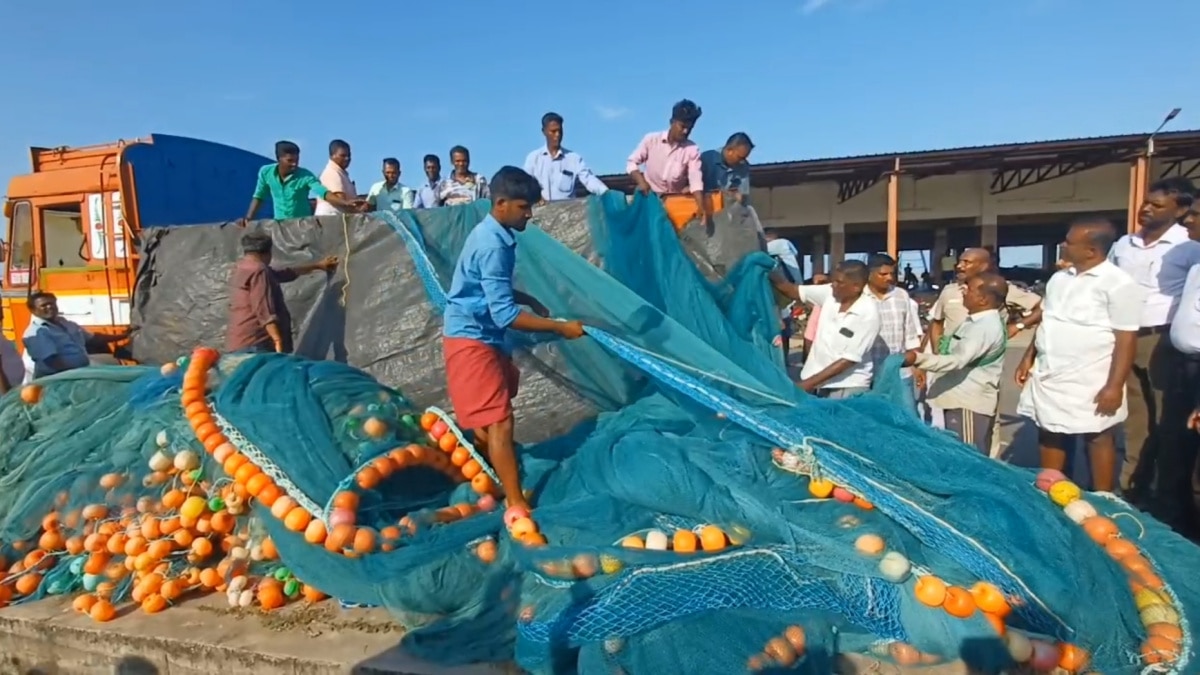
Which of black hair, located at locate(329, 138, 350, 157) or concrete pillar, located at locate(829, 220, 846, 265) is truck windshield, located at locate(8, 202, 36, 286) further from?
concrete pillar, located at locate(829, 220, 846, 265)

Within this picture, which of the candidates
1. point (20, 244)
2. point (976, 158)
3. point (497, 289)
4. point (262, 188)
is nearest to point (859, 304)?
point (497, 289)

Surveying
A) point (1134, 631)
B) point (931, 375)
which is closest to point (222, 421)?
point (1134, 631)

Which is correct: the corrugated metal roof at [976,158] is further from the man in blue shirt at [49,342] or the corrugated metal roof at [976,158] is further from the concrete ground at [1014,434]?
the man in blue shirt at [49,342]

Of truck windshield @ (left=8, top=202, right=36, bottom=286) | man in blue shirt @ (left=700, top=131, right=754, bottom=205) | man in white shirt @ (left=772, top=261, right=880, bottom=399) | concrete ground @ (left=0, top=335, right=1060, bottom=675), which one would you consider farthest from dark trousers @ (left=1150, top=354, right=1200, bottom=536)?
truck windshield @ (left=8, top=202, right=36, bottom=286)

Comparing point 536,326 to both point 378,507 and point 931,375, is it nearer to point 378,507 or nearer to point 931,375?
point 378,507

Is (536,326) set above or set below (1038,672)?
above

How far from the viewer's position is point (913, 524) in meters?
2.74

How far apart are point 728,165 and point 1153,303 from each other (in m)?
2.99

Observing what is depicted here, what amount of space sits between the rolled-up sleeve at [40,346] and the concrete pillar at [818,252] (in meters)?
18.1

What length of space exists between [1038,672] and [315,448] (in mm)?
3017

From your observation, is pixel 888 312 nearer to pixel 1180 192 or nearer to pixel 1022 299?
pixel 1180 192

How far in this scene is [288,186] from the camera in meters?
6.16

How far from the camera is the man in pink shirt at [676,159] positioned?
5.59 m

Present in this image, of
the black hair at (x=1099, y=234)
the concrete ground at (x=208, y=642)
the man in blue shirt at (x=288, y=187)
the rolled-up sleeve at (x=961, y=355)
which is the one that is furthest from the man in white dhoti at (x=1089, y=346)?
the man in blue shirt at (x=288, y=187)
